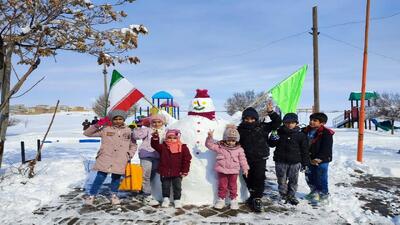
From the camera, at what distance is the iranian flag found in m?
6.30

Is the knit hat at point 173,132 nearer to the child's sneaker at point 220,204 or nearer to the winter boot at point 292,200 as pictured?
the child's sneaker at point 220,204

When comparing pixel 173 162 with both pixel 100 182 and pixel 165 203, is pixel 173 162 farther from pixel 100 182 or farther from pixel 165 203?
pixel 100 182

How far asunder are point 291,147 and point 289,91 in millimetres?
1365

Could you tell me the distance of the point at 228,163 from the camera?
4.93m

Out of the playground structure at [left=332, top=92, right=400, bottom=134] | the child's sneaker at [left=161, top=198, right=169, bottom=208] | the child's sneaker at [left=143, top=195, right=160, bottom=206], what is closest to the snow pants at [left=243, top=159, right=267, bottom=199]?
A: the child's sneaker at [left=161, top=198, right=169, bottom=208]

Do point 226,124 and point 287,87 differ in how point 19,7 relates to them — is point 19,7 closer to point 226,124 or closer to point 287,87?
point 226,124

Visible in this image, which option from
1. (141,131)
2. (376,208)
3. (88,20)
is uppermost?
(88,20)

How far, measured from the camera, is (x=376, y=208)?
5.15 meters

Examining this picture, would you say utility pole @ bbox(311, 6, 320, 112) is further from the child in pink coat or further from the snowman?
the child in pink coat

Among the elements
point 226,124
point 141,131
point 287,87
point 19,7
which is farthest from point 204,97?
point 19,7

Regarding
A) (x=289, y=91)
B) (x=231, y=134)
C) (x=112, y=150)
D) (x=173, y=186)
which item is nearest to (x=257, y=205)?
(x=231, y=134)

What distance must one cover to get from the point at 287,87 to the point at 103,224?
3805 millimetres

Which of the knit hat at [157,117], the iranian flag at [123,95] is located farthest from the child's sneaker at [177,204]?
the iranian flag at [123,95]

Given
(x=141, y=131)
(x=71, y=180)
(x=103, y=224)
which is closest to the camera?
(x=103, y=224)
